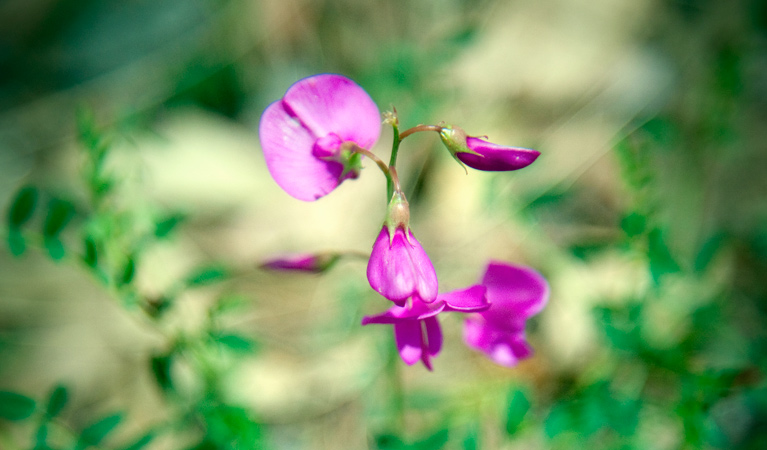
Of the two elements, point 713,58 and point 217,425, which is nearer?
point 217,425

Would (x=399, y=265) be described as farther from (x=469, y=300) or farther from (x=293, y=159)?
(x=293, y=159)

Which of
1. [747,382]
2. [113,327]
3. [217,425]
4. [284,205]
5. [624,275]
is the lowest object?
[113,327]

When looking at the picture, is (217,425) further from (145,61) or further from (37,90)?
(37,90)

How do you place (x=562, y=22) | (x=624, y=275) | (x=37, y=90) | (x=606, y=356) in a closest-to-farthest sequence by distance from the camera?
(x=606, y=356), (x=624, y=275), (x=562, y=22), (x=37, y=90)

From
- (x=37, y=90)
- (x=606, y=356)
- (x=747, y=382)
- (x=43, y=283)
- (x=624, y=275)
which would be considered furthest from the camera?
(x=37, y=90)

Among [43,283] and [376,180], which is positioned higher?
[376,180]

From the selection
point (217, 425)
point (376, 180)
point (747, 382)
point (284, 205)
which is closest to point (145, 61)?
point (284, 205)

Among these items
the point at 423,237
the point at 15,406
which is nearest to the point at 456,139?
the point at 15,406
